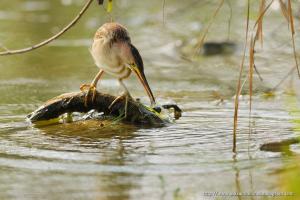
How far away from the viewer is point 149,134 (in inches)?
234

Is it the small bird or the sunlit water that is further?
the small bird

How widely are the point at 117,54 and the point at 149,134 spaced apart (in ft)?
2.27

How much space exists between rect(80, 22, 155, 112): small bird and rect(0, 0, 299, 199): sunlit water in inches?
16.5

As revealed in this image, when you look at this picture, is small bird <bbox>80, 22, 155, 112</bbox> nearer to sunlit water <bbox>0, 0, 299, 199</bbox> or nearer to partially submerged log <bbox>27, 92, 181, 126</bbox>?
partially submerged log <bbox>27, 92, 181, 126</bbox>

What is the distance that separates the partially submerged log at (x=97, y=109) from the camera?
6.33 meters

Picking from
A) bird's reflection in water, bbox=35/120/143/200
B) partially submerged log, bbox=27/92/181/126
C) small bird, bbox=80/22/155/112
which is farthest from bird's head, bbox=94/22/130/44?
bird's reflection in water, bbox=35/120/143/200

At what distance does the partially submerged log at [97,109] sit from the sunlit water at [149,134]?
13 centimetres

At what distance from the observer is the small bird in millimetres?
6004

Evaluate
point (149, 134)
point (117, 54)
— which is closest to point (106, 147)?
point (149, 134)

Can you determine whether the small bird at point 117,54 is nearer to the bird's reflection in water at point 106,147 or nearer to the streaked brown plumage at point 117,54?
the streaked brown plumage at point 117,54

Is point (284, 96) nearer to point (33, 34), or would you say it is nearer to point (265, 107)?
point (265, 107)

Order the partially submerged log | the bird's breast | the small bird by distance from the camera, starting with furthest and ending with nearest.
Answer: the partially submerged log < the bird's breast < the small bird

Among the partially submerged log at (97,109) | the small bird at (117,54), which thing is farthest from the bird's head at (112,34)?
the partially submerged log at (97,109)

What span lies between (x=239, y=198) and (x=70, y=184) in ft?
3.29
